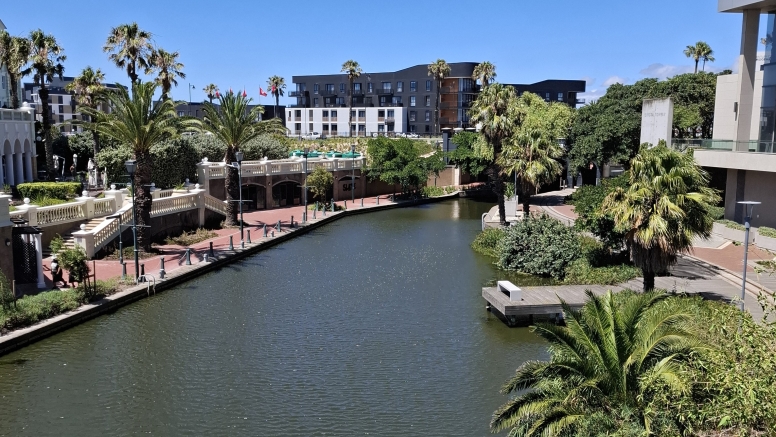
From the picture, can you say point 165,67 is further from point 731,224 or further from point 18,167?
point 731,224

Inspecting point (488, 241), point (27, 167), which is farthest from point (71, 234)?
point (27, 167)

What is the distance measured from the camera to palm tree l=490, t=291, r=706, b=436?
37.7 ft

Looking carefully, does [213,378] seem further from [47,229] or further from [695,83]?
[695,83]

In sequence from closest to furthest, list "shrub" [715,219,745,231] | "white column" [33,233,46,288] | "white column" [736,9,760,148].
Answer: "white column" [33,233,46,288] < "shrub" [715,219,745,231] < "white column" [736,9,760,148]

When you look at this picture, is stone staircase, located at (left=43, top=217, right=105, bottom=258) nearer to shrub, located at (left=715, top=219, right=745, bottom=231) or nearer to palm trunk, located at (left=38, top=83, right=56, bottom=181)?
palm trunk, located at (left=38, top=83, right=56, bottom=181)

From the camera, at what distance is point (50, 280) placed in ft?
88.0

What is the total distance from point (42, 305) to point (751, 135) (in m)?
37.8

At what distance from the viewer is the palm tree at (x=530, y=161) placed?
1561 inches

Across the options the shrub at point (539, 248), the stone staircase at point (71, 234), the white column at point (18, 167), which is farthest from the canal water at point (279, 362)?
the white column at point (18, 167)

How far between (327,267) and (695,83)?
41666mm

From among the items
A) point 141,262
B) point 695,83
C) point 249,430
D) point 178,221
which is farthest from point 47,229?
point 695,83

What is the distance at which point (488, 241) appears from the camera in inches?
1508

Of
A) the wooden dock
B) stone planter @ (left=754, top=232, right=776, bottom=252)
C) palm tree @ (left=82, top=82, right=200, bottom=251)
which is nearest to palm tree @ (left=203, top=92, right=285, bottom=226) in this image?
palm tree @ (left=82, top=82, right=200, bottom=251)

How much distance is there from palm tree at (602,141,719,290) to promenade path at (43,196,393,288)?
19282mm
